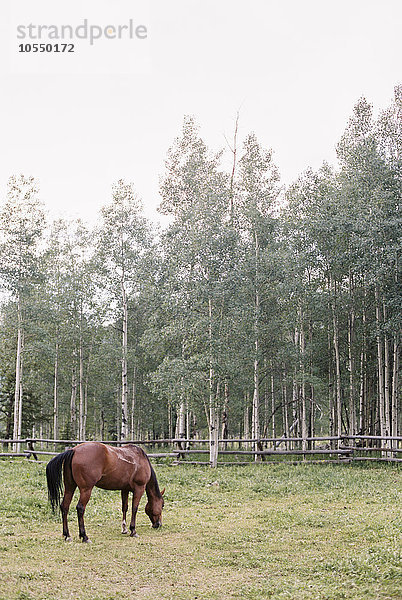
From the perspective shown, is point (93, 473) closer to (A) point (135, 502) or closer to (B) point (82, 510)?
(B) point (82, 510)

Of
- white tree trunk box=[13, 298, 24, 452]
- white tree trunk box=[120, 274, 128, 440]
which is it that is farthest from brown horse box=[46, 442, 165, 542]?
white tree trunk box=[13, 298, 24, 452]

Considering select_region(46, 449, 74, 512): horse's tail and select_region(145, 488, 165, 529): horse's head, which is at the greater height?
select_region(46, 449, 74, 512): horse's tail

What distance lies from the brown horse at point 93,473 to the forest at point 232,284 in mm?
10162

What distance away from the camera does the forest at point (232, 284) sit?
20.2 m

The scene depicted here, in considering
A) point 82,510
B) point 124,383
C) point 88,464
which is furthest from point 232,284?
point 82,510

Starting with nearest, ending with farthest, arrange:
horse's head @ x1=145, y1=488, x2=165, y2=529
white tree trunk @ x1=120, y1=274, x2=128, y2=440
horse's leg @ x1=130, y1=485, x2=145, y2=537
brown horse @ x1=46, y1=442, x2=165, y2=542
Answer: brown horse @ x1=46, y1=442, x2=165, y2=542 → horse's leg @ x1=130, y1=485, x2=145, y2=537 → horse's head @ x1=145, y1=488, x2=165, y2=529 → white tree trunk @ x1=120, y1=274, x2=128, y2=440

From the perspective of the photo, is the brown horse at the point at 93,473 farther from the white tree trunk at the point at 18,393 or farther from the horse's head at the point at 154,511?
the white tree trunk at the point at 18,393

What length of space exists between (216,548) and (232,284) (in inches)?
511

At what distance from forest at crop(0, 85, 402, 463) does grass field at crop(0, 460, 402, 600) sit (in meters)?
7.90

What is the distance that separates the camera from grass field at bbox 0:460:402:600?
5867mm

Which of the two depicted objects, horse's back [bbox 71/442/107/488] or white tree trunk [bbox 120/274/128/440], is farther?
white tree trunk [bbox 120/274/128/440]

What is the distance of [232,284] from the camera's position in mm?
20078

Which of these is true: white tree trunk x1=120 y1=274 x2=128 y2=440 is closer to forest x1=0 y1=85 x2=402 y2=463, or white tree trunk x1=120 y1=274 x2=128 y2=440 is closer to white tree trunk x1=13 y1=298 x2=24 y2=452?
forest x1=0 y1=85 x2=402 y2=463

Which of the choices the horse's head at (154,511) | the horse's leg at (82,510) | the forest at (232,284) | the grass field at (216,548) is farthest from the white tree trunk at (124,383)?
the horse's leg at (82,510)
